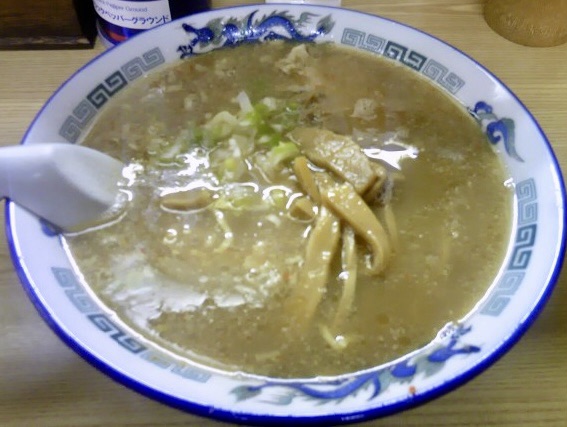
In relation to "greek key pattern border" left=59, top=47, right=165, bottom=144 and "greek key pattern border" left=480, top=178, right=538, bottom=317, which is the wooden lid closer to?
"greek key pattern border" left=480, top=178, right=538, bottom=317

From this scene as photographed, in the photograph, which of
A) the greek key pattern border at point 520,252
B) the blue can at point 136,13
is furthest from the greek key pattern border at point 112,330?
the blue can at point 136,13

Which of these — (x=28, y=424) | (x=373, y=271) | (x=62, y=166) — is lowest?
(x=28, y=424)

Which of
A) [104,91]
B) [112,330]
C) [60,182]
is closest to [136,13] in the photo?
[104,91]

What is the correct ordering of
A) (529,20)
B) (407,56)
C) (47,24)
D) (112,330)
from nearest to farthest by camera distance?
(112,330) < (407,56) < (47,24) < (529,20)

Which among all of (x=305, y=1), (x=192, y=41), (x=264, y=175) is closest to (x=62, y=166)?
(x=264, y=175)

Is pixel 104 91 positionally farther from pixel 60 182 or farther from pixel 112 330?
pixel 112 330

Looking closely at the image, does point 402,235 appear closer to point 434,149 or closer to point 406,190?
point 406,190

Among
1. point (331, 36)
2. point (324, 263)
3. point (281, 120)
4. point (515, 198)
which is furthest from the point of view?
point (331, 36)
